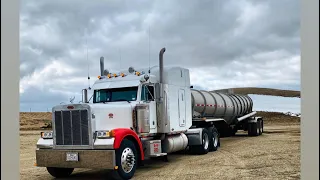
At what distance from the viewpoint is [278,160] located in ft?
39.4

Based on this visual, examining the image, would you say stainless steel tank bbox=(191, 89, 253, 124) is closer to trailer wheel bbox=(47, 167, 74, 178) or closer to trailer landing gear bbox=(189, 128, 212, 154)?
trailer landing gear bbox=(189, 128, 212, 154)

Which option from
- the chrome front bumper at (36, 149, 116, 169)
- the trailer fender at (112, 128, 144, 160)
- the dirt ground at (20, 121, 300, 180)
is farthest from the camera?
the dirt ground at (20, 121, 300, 180)

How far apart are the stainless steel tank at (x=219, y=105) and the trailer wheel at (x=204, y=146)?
114 cm

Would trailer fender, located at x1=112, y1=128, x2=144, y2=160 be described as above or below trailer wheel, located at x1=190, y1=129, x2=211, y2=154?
above

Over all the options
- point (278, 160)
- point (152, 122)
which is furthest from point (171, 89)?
point (278, 160)

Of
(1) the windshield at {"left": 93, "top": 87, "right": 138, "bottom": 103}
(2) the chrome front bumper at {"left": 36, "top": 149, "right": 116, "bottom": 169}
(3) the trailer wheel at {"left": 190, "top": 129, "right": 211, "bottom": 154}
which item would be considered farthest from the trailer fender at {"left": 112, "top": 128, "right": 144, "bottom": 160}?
(3) the trailer wheel at {"left": 190, "top": 129, "right": 211, "bottom": 154}

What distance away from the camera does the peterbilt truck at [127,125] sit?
9.13 metres

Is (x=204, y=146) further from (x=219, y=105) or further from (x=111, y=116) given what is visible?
(x=111, y=116)

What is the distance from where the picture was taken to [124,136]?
368 inches

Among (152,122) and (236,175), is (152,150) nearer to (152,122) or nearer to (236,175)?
(152,122)

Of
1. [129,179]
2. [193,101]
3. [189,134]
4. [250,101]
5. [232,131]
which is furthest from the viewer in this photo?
[250,101]

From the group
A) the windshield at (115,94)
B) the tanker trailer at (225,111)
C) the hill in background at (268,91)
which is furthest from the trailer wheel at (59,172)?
the hill in background at (268,91)

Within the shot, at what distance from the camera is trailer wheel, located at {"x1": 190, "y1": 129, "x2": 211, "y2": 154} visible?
14.2 metres
